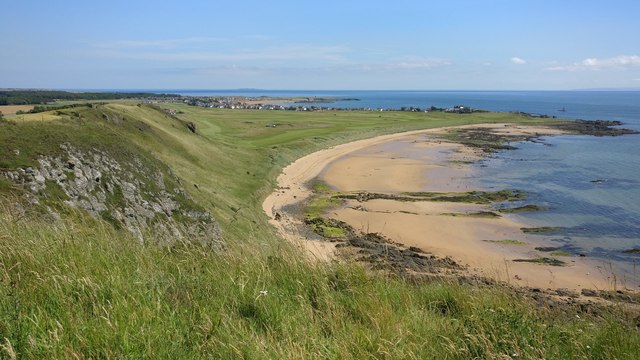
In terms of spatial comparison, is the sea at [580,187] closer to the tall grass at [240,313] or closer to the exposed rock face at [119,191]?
the tall grass at [240,313]

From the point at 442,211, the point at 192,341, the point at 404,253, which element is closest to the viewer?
the point at 192,341

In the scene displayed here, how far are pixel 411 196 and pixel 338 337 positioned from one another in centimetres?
3570

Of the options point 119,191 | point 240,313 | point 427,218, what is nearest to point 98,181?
point 119,191

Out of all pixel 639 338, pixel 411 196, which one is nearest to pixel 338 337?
pixel 639 338

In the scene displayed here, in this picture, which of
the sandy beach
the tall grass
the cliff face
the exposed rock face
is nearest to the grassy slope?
the tall grass

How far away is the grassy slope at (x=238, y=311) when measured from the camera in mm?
3945

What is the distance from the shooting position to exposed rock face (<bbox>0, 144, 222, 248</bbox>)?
52.8 feet

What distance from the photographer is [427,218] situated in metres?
32.4

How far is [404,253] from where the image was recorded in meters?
24.8

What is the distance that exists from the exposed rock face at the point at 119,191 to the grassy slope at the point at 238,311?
337 inches

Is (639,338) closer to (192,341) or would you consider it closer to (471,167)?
(192,341)

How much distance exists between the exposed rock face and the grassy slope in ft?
28.1

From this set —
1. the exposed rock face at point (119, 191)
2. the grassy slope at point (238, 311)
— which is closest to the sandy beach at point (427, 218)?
the grassy slope at point (238, 311)

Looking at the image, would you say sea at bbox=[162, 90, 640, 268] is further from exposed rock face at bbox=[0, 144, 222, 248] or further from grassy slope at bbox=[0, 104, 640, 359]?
exposed rock face at bbox=[0, 144, 222, 248]
